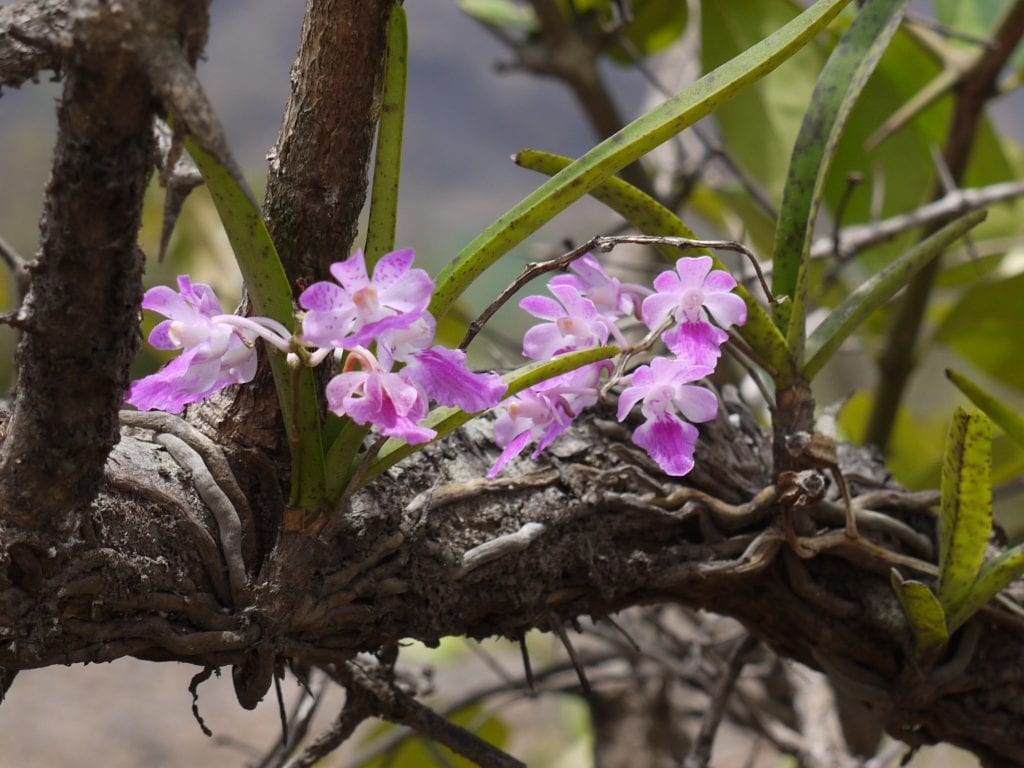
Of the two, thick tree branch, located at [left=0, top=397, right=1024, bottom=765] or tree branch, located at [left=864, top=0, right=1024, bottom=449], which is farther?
tree branch, located at [left=864, top=0, right=1024, bottom=449]

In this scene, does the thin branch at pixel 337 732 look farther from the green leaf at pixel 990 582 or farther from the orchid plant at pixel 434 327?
the green leaf at pixel 990 582

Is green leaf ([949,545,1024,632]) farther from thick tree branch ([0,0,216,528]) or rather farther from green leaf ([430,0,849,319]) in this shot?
thick tree branch ([0,0,216,528])

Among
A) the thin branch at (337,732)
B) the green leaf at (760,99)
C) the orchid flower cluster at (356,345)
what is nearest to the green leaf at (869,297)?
the orchid flower cluster at (356,345)

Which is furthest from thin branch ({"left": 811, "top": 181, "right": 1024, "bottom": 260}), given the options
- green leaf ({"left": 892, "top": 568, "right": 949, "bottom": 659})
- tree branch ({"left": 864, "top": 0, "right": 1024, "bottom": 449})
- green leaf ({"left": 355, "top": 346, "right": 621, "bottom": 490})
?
green leaf ({"left": 355, "top": 346, "right": 621, "bottom": 490})

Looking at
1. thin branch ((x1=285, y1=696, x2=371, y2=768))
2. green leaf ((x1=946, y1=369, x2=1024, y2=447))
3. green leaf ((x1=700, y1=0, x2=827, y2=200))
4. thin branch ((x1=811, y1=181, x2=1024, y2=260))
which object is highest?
green leaf ((x1=700, y1=0, x2=827, y2=200))

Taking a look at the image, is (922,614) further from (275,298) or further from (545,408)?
(275,298)

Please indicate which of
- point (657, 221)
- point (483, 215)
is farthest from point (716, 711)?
point (483, 215)
